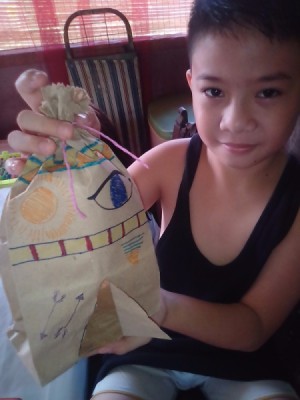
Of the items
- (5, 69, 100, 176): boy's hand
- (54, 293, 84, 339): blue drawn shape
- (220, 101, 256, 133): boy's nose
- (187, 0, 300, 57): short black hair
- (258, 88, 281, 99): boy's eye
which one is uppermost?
(187, 0, 300, 57): short black hair

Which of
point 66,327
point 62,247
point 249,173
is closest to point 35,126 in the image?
point 62,247

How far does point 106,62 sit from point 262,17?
137cm

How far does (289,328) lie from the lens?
0.71m

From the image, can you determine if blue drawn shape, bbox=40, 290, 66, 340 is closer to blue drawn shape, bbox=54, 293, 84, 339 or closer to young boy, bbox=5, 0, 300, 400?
blue drawn shape, bbox=54, 293, 84, 339

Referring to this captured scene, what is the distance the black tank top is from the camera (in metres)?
0.65

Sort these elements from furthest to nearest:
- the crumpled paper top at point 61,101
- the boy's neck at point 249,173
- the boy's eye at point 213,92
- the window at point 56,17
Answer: the window at point 56,17
the boy's neck at point 249,173
the boy's eye at point 213,92
the crumpled paper top at point 61,101

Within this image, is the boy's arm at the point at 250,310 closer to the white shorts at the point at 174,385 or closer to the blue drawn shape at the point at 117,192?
the white shorts at the point at 174,385

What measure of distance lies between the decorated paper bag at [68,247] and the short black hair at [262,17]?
9.4 inches

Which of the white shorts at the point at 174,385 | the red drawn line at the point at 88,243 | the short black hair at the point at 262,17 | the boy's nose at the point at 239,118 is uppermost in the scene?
the short black hair at the point at 262,17

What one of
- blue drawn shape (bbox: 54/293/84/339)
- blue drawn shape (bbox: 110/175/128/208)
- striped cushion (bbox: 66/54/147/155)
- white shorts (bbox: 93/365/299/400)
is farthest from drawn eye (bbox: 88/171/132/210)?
striped cushion (bbox: 66/54/147/155)

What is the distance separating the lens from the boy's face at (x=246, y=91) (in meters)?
0.50

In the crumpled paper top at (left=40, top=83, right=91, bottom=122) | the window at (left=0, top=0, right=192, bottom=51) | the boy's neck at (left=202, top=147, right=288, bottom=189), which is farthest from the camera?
the window at (left=0, top=0, right=192, bottom=51)

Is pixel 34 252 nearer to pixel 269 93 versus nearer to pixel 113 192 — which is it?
pixel 113 192

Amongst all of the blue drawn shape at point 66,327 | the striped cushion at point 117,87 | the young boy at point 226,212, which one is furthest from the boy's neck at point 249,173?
the striped cushion at point 117,87
